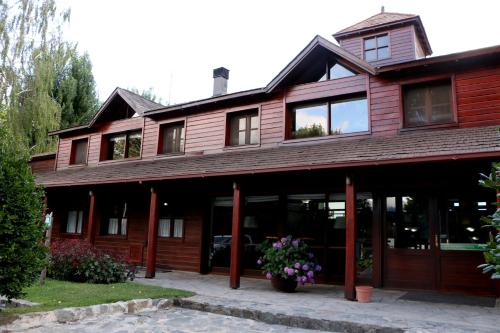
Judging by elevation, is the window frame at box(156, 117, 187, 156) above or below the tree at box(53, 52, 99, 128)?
below

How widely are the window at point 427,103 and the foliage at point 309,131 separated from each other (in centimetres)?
220

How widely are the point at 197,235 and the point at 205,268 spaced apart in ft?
3.32

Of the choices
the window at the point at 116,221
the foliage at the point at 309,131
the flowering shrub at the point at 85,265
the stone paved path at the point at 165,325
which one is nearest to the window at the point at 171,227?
the window at the point at 116,221

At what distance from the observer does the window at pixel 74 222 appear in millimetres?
16094

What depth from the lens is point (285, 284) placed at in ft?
28.9

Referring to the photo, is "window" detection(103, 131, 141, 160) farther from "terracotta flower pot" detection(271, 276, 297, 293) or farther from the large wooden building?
"terracotta flower pot" detection(271, 276, 297, 293)

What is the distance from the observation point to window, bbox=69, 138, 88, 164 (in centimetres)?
1708

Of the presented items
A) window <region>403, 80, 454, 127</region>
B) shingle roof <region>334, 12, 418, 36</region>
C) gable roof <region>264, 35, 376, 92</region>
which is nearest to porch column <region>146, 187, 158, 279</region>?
gable roof <region>264, 35, 376, 92</region>

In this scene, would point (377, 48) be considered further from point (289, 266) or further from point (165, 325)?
point (165, 325)

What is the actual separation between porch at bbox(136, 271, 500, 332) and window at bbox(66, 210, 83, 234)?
7859mm

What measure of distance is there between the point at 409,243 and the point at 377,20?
8.46 m

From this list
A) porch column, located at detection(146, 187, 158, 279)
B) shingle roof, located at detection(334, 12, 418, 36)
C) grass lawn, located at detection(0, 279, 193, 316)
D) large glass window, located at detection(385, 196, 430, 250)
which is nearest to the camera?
grass lawn, located at detection(0, 279, 193, 316)

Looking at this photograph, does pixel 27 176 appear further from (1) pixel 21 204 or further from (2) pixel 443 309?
(2) pixel 443 309

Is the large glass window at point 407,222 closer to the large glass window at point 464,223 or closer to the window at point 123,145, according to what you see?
the large glass window at point 464,223
